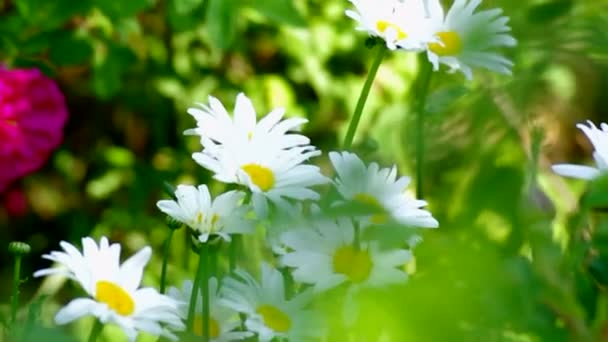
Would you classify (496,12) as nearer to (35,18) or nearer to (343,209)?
(343,209)

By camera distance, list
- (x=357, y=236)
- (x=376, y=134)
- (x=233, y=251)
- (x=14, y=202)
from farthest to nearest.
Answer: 1. (x=14, y=202)
2. (x=376, y=134)
3. (x=233, y=251)
4. (x=357, y=236)

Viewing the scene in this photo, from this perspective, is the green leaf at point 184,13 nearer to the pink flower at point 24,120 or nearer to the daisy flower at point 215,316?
the pink flower at point 24,120

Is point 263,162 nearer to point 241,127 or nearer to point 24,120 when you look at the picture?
point 241,127

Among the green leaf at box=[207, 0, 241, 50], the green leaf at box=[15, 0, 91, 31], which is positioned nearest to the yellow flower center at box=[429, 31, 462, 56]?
the green leaf at box=[207, 0, 241, 50]

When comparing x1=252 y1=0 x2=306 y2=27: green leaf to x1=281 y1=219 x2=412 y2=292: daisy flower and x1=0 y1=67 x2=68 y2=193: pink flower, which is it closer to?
x1=0 y1=67 x2=68 y2=193: pink flower

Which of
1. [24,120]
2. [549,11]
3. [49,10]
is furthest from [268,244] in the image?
[49,10]

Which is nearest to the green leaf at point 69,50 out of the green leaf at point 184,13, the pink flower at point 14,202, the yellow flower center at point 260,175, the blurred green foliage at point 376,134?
the blurred green foliage at point 376,134
